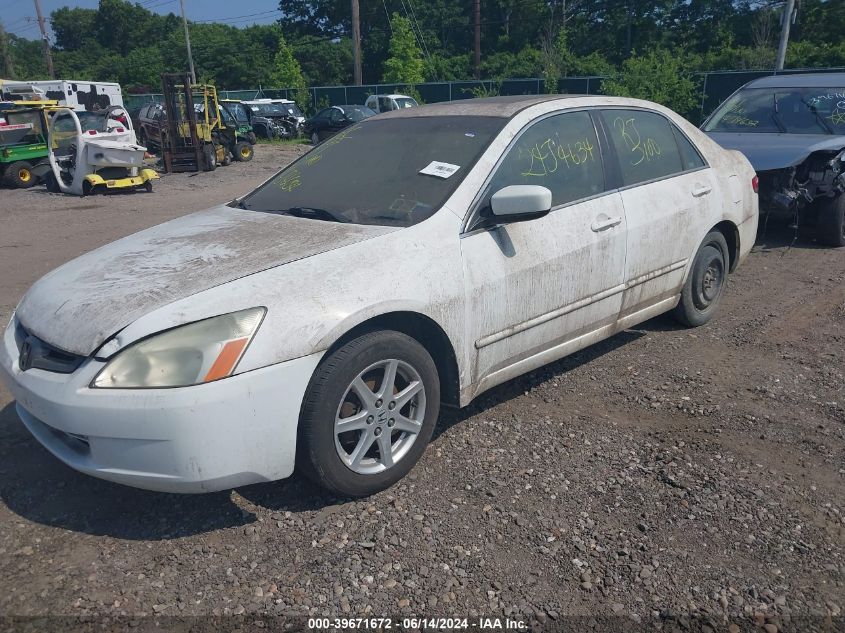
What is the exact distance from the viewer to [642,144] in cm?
441

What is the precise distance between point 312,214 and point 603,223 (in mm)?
1604

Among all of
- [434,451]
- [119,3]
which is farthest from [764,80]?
[119,3]

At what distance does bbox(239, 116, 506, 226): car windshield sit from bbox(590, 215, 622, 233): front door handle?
0.76 meters

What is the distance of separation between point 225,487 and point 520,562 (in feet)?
3.81

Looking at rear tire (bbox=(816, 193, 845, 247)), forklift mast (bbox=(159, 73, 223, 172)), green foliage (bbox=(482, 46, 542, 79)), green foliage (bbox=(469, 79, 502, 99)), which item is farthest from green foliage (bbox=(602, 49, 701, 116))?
green foliage (bbox=(482, 46, 542, 79))

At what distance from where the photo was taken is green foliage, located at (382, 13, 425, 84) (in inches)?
1843

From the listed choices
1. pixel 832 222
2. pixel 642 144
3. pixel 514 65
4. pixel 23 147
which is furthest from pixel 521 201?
pixel 514 65

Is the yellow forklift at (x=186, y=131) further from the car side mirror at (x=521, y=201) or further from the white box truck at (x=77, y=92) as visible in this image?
the car side mirror at (x=521, y=201)

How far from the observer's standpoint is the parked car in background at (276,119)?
30266 mm

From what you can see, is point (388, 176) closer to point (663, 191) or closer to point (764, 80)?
point (663, 191)

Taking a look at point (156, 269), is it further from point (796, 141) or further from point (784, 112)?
point (784, 112)

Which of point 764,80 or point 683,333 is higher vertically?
point 764,80

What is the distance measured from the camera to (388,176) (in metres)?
3.67

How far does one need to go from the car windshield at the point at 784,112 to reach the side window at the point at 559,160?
4761 millimetres
